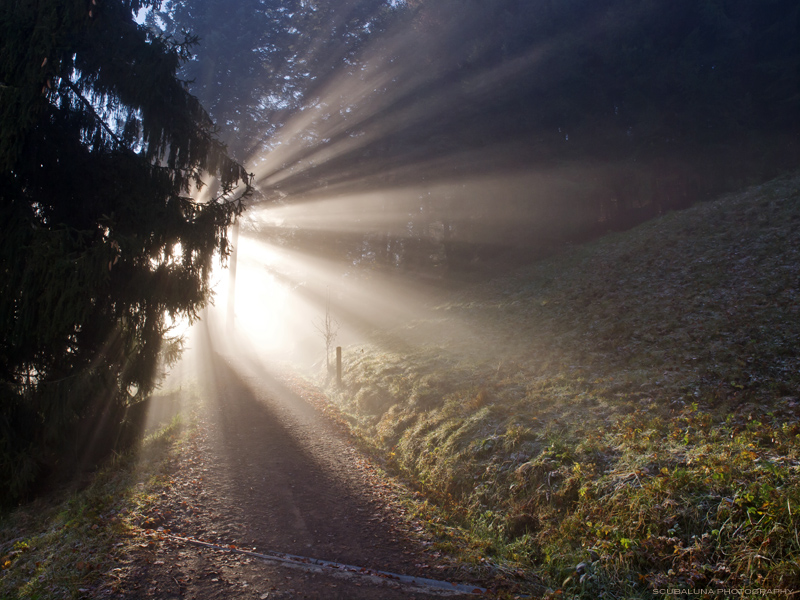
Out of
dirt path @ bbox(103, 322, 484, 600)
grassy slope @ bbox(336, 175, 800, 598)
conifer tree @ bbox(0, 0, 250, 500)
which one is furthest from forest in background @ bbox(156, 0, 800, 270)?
dirt path @ bbox(103, 322, 484, 600)

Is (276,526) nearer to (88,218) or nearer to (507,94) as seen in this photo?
(88,218)

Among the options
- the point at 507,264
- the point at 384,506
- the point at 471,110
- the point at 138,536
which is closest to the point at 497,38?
the point at 471,110

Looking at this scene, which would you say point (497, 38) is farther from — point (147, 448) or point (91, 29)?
point (147, 448)

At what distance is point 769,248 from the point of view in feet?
Result: 40.5

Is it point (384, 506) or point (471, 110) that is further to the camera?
point (471, 110)

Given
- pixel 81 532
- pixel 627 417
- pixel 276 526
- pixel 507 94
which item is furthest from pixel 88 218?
pixel 507 94

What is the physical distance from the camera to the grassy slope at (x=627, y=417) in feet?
13.1

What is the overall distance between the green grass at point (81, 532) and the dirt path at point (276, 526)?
0.24 metres

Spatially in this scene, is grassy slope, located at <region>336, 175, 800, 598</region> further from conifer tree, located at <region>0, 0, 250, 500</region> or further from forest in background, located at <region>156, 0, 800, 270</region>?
Result: forest in background, located at <region>156, 0, 800, 270</region>

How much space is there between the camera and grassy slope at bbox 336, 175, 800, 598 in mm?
4004

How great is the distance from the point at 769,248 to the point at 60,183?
1702 cm

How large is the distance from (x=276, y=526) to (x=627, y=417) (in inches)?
209

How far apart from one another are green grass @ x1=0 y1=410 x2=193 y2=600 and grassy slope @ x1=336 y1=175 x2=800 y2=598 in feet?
12.1

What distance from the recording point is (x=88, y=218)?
23.1 feet
